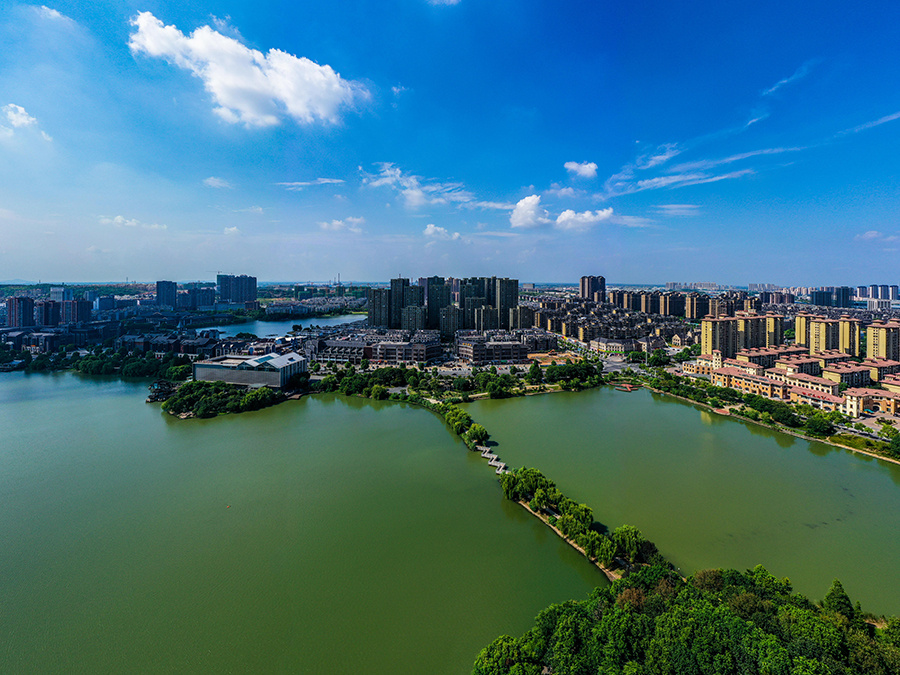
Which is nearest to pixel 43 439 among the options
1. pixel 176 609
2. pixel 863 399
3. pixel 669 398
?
pixel 176 609

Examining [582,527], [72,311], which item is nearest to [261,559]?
[582,527]

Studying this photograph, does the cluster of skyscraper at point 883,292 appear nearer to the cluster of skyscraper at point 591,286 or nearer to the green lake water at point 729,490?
the cluster of skyscraper at point 591,286

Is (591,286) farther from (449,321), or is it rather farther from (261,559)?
(261,559)

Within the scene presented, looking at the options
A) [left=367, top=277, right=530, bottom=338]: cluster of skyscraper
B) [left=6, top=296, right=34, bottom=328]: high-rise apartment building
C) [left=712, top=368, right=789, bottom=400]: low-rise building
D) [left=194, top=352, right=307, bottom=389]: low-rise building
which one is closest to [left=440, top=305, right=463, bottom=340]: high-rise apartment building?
[left=367, top=277, right=530, bottom=338]: cluster of skyscraper

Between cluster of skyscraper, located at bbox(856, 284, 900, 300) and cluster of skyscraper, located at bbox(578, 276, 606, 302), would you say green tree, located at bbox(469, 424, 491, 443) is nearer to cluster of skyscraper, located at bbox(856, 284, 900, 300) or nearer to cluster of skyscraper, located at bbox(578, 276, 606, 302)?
cluster of skyscraper, located at bbox(578, 276, 606, 302)

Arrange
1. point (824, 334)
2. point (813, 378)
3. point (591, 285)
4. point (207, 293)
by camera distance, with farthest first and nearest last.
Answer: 1. point (591, 285)
2. point (207, 293)
3. point (824, 334)
4. point (813, 378)

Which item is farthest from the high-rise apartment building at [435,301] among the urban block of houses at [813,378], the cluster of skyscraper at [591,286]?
the cluster of skyscraper at [591,286]
